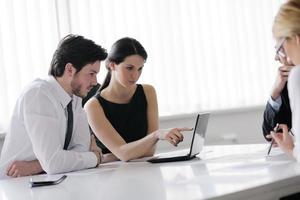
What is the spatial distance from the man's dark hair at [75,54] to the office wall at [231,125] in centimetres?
175

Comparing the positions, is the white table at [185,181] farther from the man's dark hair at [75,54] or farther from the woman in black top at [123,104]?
the man's dark hair at [75,54]

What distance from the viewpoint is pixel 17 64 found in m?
3.52

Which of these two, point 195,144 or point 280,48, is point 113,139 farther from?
point 280,48

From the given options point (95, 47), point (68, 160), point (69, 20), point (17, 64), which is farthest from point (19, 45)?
point (68, 160)

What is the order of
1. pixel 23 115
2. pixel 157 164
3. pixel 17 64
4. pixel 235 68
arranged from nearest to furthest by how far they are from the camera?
pixel 157 164 < pixel 23 115 < pixel 17 64 < pixel 235 68

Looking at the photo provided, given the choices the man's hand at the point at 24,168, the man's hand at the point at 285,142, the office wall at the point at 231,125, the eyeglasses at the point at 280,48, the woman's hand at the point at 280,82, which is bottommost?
the office wall at the point at 231,125

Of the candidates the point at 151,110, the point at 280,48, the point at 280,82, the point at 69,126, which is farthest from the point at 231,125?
the point at 280,48

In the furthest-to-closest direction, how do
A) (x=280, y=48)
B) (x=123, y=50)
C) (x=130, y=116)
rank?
(x=130, y=116) → (x=123, y=50) → (x=280, y=48)

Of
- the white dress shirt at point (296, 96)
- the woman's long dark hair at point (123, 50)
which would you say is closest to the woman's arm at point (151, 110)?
the woman's long dark hair at point (123, 50)

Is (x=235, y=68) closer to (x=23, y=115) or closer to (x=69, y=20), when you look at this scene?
(x=69, y=20)

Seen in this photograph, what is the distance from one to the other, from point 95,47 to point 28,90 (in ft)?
1.32

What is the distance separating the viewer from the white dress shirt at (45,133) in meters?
2.22

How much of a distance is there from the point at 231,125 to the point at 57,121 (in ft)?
8.22

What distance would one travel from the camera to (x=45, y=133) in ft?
7.30
